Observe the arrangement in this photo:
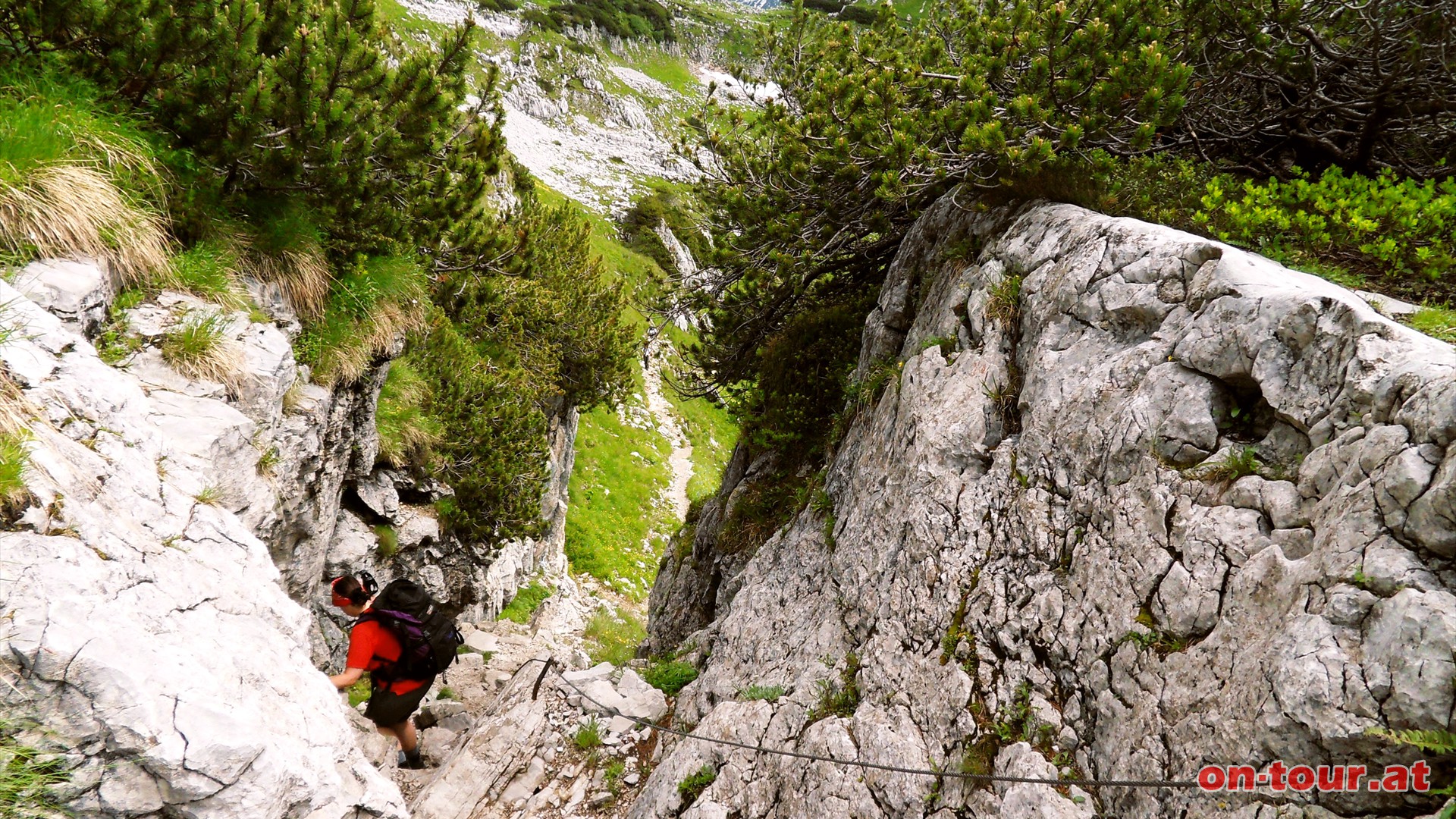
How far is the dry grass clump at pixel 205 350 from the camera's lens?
695 cm

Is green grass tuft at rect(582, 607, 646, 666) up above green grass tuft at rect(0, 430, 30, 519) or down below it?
below

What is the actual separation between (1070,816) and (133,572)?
22.9ft

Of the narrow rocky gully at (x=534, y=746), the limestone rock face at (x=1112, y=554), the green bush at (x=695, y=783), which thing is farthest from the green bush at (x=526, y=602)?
the green bush at (x=695, y=783)

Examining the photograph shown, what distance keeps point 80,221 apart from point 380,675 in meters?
Result: 5.86

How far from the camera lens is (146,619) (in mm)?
4359

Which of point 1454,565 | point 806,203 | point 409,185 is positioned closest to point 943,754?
point 1454,565

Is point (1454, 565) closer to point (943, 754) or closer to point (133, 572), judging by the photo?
point (943, 754)

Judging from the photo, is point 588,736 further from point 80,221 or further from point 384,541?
point 80,221

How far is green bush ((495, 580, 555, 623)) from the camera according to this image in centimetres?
1931

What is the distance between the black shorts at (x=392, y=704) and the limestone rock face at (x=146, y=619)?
2379 millimetres

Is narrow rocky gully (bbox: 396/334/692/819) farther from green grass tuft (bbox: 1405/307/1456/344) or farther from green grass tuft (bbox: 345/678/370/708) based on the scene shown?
green grass tuft (bbox: 1405/307/1456/344)

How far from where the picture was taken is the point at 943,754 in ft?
17.8

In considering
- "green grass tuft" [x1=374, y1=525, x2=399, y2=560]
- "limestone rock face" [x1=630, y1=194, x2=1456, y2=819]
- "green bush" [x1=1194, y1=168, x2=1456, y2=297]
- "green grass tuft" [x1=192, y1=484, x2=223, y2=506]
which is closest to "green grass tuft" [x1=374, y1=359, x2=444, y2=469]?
"green grass tuft" [x1=374, y1=525, x2=399, y2=560]

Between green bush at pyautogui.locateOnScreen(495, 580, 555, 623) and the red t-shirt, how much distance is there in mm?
11777
